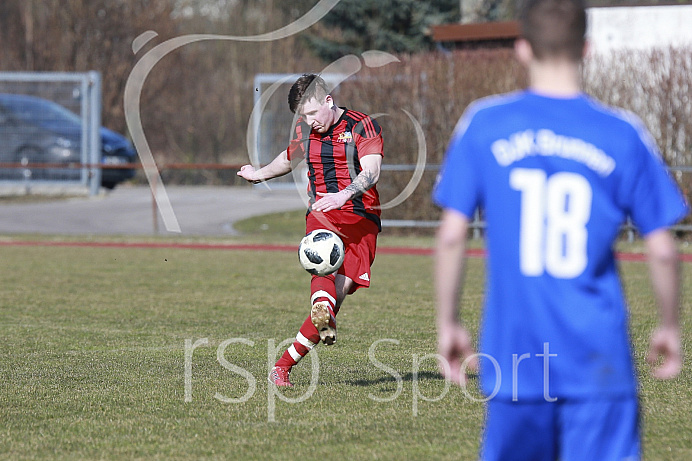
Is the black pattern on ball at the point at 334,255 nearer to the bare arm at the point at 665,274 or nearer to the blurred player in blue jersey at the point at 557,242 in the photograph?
the blurred player in blue jersey at the point at 557,242

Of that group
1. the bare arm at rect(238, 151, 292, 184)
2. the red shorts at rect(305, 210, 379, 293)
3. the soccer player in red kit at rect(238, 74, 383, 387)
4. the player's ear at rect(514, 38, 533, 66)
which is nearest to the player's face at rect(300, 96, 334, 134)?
the soccer player in red kit at rect(238, 74, 383, 387)

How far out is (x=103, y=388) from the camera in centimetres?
630

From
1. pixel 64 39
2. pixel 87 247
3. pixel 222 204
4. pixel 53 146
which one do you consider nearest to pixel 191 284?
pixel 87 247

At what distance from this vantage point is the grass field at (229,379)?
495cm

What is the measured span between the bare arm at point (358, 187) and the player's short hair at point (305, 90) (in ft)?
1.68

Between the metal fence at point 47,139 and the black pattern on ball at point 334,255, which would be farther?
the metal fence at point 47,139

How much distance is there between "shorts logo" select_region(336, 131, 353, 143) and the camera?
653cm

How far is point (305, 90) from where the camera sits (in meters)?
6.19

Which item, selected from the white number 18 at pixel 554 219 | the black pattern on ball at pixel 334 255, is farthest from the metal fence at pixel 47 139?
the white number 18 at pixel 554 219

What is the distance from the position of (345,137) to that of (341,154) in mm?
116

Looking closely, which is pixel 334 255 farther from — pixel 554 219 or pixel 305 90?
pixel 554 219

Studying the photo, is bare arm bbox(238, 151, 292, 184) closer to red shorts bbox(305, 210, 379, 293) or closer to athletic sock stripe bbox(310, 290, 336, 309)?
red shorts bbox(305, 210, 379, 293)

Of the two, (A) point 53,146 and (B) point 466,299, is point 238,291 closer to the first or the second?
(B) point 466,299

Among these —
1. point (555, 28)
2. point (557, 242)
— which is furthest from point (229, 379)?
point (555, 28)
